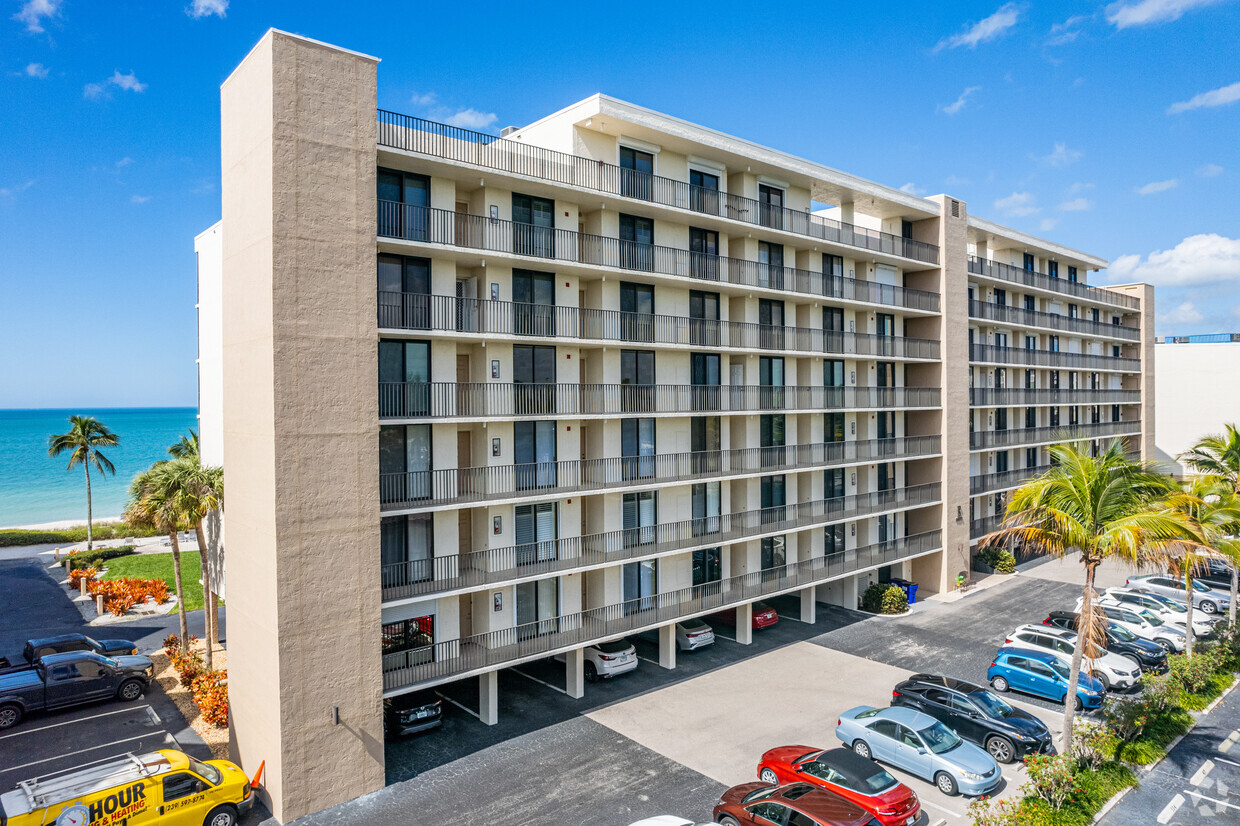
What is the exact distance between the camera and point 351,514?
17.0 metres

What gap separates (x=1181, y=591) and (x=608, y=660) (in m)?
29.1

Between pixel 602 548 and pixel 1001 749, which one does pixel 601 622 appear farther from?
pixel 1001 749

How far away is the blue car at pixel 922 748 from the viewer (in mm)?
17328

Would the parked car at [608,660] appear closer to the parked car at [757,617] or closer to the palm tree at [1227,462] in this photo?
the parked car at [757,617]

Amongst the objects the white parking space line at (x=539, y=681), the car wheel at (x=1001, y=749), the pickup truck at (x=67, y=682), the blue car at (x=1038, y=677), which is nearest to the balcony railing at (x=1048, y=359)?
the blue car at (x=1038, y=677)

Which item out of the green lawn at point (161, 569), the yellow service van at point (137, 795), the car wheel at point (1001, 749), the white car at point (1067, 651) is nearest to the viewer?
the yellow service van at point (137, 795)

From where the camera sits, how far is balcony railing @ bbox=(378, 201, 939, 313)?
19438mm

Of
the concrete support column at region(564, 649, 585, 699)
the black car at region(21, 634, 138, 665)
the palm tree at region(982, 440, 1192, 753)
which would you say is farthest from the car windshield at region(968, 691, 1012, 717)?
the black car at region(21, 634, 138, 665)

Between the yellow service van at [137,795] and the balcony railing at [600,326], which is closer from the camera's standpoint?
the yellow service van at [137,795]

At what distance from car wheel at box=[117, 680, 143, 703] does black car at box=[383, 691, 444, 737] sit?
917cm

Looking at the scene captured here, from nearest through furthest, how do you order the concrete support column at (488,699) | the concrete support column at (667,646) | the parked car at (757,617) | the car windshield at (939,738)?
the car windshield at (939,738) < the concrete support column at (488,699) < the concrete support column at (667,646) < the parked car at (757,617)

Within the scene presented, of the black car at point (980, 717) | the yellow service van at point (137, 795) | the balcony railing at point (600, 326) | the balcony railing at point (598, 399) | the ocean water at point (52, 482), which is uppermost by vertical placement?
the balcony railing at point (600, 326)

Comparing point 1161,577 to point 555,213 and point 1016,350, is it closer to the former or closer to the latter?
point 1016,350

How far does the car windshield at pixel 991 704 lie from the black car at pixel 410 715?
1510 cm
